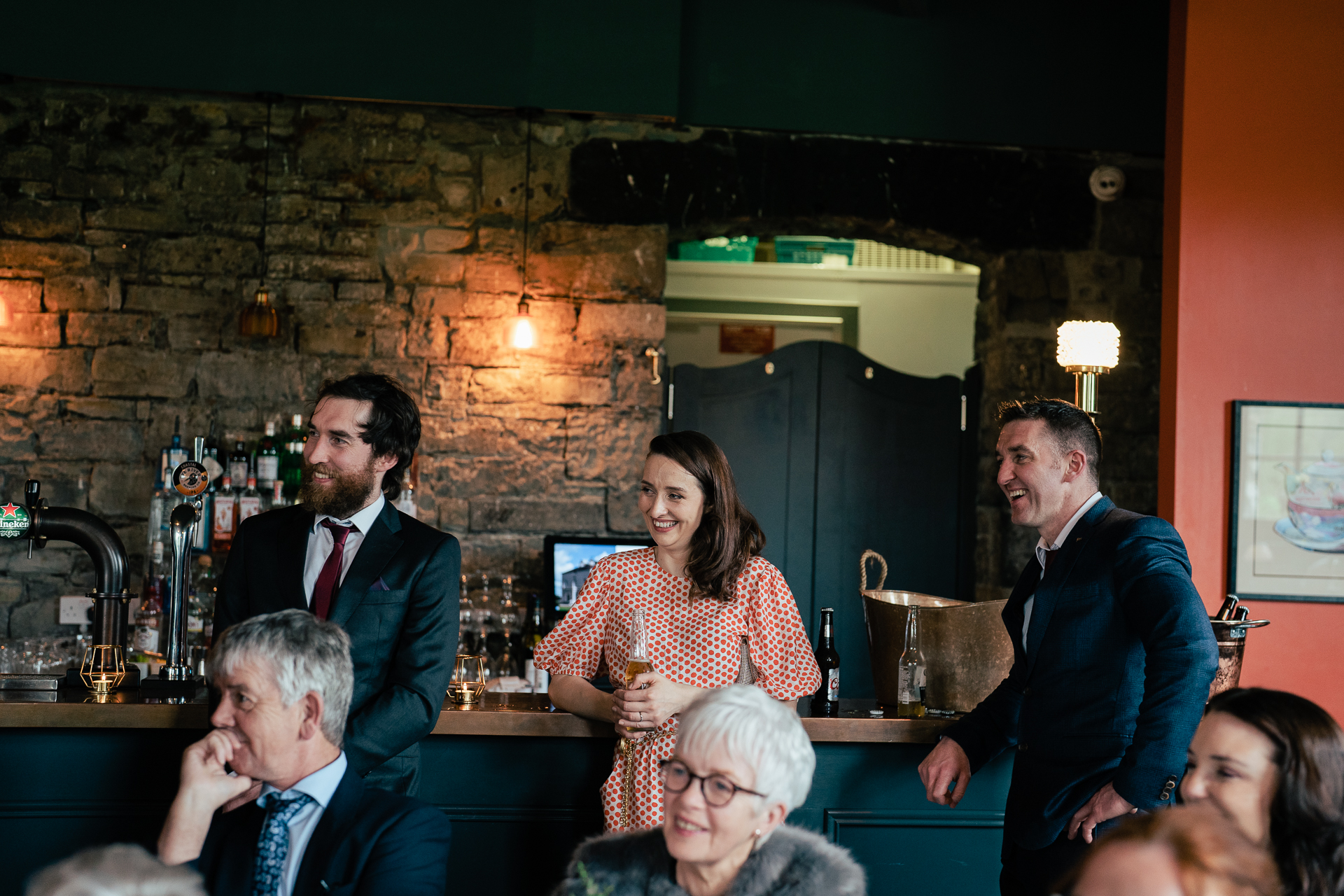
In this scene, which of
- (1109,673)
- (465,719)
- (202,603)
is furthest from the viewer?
(202,603)

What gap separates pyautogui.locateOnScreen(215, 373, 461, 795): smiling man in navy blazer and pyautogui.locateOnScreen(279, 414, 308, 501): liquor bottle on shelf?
2.17 meters

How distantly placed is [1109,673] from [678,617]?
2.86ft

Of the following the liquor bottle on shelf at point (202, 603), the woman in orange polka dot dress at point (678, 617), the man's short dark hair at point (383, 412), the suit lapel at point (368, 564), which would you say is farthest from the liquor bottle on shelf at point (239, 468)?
the woman in orange polka dot dress at point (678, 617)

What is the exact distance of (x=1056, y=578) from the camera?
2246mm

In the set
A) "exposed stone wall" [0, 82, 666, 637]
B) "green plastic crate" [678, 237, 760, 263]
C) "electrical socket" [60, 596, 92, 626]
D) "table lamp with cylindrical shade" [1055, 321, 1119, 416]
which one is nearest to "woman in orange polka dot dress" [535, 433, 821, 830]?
"table lamp with cylindrical shade" [1055, 321, 1119, 416]

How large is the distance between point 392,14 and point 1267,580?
410cm

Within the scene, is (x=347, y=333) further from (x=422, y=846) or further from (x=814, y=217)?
(x=422, y=846)

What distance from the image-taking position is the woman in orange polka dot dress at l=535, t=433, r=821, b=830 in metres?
2.36

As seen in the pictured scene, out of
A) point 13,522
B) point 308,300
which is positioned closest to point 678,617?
point 13,522

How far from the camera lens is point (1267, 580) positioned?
3.99 meters

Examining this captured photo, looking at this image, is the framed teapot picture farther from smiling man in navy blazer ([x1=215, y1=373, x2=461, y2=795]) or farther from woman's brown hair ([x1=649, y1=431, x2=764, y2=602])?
smiling man in navy blazer ([x1=215, y1=373, x2=461, y2=795])

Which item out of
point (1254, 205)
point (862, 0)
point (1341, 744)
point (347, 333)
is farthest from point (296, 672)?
point (862, 0)

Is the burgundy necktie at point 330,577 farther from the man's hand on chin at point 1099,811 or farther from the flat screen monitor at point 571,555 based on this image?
the flat screen monitor at point 571,555

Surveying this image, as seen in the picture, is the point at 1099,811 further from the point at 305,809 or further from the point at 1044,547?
the point at 305,809
